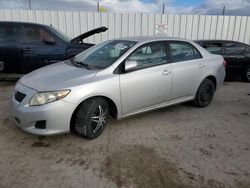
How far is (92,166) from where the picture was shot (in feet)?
8.47

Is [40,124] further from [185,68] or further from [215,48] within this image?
[215,48]

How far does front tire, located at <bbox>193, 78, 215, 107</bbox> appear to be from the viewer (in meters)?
4.46

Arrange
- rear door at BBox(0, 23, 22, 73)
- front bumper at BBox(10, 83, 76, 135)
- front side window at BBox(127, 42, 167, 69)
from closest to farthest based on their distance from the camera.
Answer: front bumper at BBox(10, 83, 76, 135) < front side window at BBox(127, 42, 167, 69) < rear door at BBox(0, 23, 22, 73)

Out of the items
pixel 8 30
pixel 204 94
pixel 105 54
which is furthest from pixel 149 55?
pixel 8 30

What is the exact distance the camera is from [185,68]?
4.02 meters

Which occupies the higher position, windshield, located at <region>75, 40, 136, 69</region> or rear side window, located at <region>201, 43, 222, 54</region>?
windshield, located at <region>75, 40, 136, 69</region>

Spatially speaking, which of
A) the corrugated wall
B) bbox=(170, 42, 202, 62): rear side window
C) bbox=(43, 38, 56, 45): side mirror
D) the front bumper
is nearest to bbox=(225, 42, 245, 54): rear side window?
the corrugated wall

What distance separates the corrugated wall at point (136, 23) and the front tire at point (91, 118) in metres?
6.25

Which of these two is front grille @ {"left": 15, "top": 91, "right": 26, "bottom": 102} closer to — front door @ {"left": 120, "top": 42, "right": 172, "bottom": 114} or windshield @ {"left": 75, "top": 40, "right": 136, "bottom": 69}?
windshield @ {"left": 75, "top": 40, "right": 136, "bottom": 69}

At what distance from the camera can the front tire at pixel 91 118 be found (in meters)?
2.96

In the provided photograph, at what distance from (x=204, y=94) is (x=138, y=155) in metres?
2.43

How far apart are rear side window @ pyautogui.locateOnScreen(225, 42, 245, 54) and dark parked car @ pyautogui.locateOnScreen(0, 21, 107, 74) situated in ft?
13.4

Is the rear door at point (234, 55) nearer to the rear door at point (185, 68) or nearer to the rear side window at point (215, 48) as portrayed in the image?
the rear side window at point (215, 48)

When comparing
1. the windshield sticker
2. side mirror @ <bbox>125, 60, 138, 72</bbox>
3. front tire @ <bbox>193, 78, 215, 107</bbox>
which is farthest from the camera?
front tire @ <bbox>193, 78, 215, 107</bbox>
